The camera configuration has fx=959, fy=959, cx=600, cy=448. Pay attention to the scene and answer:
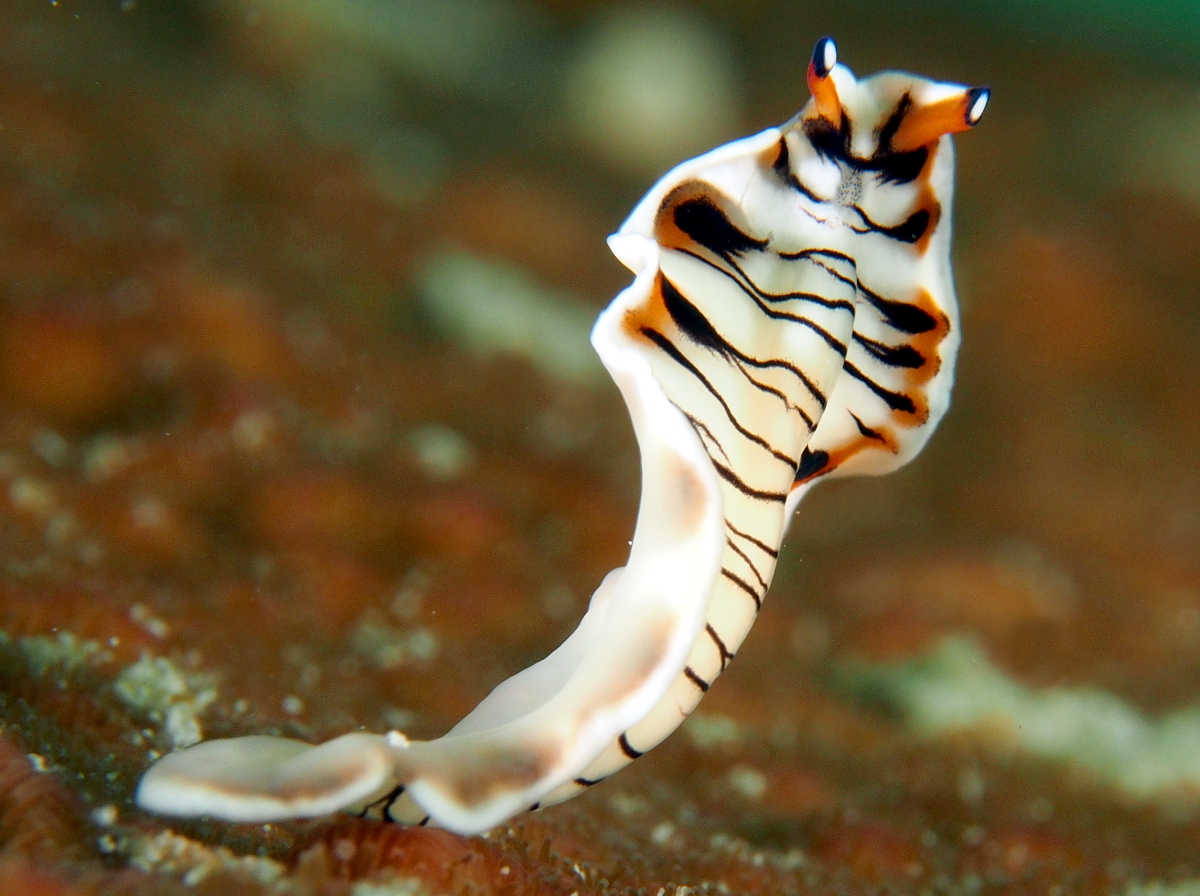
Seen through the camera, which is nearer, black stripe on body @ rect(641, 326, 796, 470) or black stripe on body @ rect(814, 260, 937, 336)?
black stripe on body @ rect(641, 326, 796, 470)

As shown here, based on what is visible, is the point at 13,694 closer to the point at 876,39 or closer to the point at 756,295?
the point at 756,295

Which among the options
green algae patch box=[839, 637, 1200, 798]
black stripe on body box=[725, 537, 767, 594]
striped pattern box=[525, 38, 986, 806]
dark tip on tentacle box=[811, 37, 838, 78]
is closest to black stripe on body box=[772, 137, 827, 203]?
striped pattern box=[525, 38, 986, 806]

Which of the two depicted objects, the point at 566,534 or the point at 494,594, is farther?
the point at 566,534

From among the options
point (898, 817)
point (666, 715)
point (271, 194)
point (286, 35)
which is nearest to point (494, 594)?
point (898, 817)

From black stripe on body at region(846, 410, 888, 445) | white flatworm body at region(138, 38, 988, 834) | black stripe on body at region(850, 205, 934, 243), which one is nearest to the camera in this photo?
white flatworm body at region(138, 38, 988, 834)

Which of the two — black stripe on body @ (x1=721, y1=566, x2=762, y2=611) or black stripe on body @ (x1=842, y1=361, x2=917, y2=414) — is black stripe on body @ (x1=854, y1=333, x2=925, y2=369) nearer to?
black stripe on body @ (x1=842, y1=361, x2=917, y2=414)

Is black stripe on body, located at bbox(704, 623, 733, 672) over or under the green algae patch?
under
